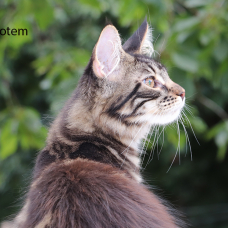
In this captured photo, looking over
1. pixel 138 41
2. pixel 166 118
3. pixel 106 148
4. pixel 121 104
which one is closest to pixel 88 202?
pixel 106 148

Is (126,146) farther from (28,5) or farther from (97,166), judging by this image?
(28,5)

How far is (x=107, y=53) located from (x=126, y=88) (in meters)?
0.19

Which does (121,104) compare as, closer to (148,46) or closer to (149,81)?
(149,81)

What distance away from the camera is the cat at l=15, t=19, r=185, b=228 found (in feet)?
3.18

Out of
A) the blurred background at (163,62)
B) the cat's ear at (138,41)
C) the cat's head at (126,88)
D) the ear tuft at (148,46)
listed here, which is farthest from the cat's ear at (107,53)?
the ear tuft at (148,46)

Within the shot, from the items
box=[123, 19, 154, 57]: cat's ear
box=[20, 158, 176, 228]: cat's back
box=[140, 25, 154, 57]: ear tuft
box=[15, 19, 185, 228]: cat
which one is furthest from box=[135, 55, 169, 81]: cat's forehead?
box=[20, 158, 176, 228]: cat's back

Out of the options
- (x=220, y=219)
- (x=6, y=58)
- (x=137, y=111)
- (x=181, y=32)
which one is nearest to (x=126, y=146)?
(x=137, y=111)

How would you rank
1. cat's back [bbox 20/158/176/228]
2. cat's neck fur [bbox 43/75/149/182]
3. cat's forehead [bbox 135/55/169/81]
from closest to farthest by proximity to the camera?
cat's back [bbox 20/158/176/228] → cat's neck fur [bbox 43/75/149/182] → cat's forehead [bbox 135/55/169/81]

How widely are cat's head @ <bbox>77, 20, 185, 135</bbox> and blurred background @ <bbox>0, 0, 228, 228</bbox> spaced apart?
150 mm

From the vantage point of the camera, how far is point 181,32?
196 cm

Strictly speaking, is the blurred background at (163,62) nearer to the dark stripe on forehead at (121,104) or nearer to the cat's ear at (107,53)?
the cat's ear at (107,53)

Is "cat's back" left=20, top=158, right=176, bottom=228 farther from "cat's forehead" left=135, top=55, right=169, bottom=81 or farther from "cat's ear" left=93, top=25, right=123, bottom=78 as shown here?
"cat's forehead" left=135, top=55, right=169, bottom=81

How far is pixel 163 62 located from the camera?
209 centimetres

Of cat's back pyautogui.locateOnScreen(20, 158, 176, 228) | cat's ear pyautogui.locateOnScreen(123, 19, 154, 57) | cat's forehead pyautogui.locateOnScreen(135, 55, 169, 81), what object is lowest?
cat's back pyautogui.locateOnScreen(20, 158, 176, 228)
